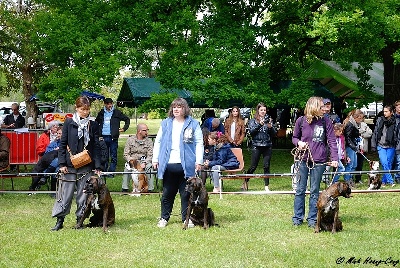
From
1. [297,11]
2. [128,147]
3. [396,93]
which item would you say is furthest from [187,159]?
[396,93]

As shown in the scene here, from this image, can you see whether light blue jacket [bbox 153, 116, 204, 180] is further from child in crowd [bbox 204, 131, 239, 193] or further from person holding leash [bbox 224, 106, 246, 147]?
person holding leash [bbox 224, 106, 246, 147]

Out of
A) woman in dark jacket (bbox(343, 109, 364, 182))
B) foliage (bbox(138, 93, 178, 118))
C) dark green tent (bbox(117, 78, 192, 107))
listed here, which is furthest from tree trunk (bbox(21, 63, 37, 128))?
woman in dark jacket (bbox(343, 109, 364, 182))

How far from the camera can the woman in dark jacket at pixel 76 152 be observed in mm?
8211

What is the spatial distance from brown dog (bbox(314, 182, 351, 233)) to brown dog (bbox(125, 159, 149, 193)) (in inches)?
186

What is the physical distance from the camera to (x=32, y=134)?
531 inches

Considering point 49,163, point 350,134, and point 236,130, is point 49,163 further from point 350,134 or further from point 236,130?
point 350,134

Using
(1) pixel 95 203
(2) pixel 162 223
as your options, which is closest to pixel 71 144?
(1) pixel 95 203

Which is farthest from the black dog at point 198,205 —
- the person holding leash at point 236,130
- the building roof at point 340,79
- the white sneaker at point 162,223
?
the building roof at point 340,79

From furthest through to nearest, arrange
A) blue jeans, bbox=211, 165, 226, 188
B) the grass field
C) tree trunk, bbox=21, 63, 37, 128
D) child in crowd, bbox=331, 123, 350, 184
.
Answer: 1. tree trunk, bbox=21, 63, 37, 128
2. child in crowd, bbox=331, 123, 350, 184
3. blue jeans, bbox=211, 165, 226, 188
4. the grass field

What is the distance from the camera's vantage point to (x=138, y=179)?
1200cm

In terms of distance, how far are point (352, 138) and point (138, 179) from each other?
178 inches

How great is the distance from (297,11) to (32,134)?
28.6 feet

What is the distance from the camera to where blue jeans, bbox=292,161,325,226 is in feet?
27.4

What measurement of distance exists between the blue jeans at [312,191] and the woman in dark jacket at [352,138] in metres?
4.54
